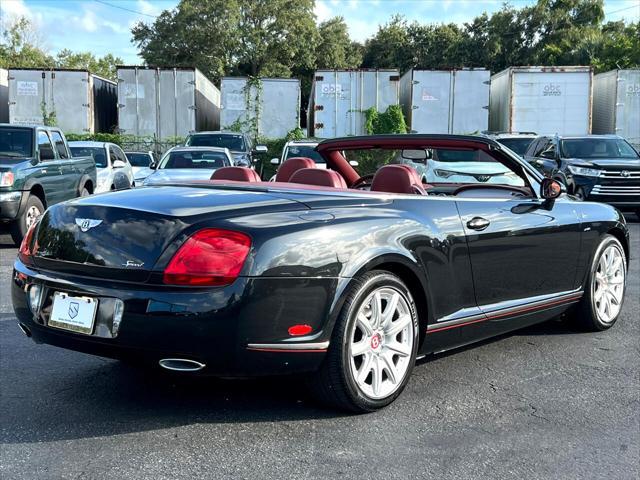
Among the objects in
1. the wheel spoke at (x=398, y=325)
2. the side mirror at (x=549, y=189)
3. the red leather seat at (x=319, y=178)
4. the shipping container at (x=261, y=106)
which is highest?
the shipping container at (x=261, y=106)

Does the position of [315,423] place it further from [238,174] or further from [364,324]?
[238,174]

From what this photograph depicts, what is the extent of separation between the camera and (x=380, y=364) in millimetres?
3850

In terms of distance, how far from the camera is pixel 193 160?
14508 mm

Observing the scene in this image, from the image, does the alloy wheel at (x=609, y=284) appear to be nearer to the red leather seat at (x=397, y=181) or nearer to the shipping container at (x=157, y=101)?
the red leather seat at (x=397, y=181)

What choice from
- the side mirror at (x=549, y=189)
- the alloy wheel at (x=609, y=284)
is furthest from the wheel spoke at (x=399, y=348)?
the alloy wheel at (x=609, y=284)

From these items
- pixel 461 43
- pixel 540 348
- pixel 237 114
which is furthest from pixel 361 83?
pixel 461 43

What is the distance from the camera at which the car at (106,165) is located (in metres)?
16.4

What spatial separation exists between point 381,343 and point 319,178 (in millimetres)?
1349

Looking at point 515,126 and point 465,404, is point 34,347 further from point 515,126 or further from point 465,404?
point 515,126

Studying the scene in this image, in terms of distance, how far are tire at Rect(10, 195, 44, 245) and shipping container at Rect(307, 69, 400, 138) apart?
15.3 metres

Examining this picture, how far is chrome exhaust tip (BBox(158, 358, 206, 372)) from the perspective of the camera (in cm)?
335

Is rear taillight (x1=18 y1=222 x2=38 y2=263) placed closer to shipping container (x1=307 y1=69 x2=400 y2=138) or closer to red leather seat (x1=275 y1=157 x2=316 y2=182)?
red leather seat (x1=275 y1=157 x2=316 y2=182)

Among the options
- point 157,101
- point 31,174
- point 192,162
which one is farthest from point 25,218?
point 157,101

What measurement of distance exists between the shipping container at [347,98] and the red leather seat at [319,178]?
66.1 feet
